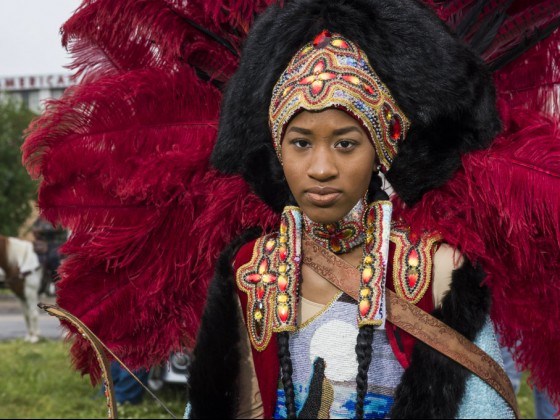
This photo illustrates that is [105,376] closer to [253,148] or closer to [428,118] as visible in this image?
[253,148]

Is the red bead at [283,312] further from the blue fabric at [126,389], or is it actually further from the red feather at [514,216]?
the blue fabric at [126,389]

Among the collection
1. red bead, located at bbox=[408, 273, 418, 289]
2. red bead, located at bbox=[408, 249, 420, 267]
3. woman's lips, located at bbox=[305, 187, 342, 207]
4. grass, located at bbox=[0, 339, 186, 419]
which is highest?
woman's lips, located at bbox=[305, 187, 342, 207]

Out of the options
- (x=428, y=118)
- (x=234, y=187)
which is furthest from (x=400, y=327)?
(x=234, y=187)

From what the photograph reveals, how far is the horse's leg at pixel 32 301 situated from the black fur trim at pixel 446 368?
9.23 meters

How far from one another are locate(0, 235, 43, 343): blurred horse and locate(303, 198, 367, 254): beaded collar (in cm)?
896

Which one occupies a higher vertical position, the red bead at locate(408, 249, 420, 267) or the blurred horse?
the blurred horse

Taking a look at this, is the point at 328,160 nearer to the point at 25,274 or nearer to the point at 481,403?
the point at 481,403

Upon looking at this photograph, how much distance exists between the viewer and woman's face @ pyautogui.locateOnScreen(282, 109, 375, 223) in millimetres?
2004

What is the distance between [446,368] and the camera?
197cm

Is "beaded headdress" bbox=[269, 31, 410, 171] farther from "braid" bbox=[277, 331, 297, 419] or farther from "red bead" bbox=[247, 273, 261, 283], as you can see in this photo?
"braid" bbox=[277, 331, 297, 419]

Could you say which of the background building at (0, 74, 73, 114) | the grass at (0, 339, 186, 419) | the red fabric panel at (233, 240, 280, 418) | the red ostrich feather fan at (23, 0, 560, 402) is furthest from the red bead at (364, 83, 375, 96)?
the background building at (0, 74, 73, 114)

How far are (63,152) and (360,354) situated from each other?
1255 millimetres

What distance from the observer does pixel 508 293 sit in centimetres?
228

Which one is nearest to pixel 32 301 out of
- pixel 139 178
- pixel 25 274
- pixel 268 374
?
pixel 25 274
